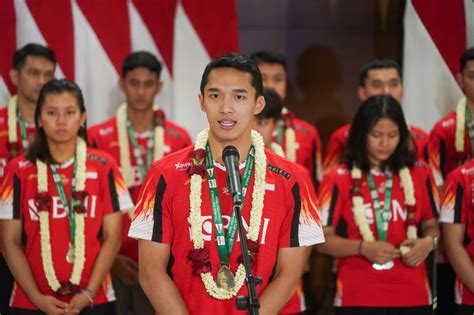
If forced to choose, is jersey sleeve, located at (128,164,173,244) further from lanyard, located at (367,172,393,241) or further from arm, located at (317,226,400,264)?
lanyard, located at (367,172,393,241)

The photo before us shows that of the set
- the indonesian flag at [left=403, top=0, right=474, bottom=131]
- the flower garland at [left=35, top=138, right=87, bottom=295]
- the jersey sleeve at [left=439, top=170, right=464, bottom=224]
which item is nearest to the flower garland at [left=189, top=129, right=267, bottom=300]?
the flower garland at [left=35, top=138, right=87, bottom=295]

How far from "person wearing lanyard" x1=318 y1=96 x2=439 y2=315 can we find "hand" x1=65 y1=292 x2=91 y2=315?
50.8 inches

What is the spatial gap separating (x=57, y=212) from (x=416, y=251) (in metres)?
1.89

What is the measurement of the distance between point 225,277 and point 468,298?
1.87 metres

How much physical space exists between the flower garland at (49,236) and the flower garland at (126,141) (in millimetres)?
931

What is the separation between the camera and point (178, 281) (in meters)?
3.18

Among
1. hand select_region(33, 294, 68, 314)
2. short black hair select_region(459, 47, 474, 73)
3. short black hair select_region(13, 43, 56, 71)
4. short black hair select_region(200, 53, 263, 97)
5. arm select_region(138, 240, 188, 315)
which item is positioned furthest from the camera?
short black hair select_region(13, 43, 56, 71)

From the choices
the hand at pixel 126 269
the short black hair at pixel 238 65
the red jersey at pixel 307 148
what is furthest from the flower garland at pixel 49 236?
the red jersey at pixel 307 148

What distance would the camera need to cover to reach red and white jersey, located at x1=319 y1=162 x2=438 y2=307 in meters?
4.36

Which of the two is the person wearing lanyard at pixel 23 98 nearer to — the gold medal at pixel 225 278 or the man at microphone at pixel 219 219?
the man at microphone at pixel 219 219

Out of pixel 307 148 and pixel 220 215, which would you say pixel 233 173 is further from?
pixel 307 148

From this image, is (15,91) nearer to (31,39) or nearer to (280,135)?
(31,39)

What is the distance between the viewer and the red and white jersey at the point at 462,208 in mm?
4430

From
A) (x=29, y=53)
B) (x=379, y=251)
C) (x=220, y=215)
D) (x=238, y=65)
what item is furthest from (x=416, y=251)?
(x=29, y=53)
